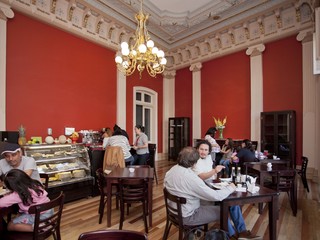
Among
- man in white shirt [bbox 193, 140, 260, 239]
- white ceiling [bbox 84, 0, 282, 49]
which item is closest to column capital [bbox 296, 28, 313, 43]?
white ceiling [bbox 84, 0, 282, 49]

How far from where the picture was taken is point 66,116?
5.59 metres

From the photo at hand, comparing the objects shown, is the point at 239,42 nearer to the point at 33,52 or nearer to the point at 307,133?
the point at 307,133

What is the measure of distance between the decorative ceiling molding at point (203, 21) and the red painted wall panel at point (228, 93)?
16.8 inches

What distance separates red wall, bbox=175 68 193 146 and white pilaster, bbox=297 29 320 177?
13.8 ft

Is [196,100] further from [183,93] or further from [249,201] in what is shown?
[249,201]

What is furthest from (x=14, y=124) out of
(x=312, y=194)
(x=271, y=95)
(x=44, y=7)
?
(x=271, y=95)

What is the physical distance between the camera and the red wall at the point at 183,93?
29.4 feet

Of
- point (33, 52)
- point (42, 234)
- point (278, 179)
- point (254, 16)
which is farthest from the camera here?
point (254, 16)

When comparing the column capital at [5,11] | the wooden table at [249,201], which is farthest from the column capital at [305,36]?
the column capital at [5,11]

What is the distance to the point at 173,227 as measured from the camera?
3102 mm

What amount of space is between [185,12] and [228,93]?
330 centimetres

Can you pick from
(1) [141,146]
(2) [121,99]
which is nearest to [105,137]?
(1) [141,146]

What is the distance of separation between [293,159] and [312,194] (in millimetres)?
1628

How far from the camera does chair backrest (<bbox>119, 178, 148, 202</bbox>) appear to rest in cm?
288
